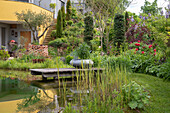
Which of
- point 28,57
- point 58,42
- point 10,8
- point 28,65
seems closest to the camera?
point 28,65

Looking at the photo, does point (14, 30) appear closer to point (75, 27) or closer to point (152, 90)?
point (75, 27)

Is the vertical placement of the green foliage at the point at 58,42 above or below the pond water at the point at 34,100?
above

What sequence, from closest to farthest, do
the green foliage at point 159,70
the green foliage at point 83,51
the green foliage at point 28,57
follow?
1. the green foliage at point 159,70
2. the green foliage at point 83,51
3. the green foliage at point 28,57

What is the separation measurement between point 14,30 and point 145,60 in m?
12.5

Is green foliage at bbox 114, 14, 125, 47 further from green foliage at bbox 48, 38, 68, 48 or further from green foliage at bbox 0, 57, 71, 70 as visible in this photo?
green foliage at bbox 48, 38, 68, 48

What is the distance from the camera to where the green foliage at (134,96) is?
10.5 feet

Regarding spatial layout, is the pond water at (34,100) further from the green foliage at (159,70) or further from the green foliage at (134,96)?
the green foliage at (159,70)

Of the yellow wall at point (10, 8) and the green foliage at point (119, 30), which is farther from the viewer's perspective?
the yellow wall at point (10, 8)

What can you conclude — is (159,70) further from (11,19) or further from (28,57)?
(11,19)

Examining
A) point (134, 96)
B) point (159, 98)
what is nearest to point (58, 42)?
point (159, 98)

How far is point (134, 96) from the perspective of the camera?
326cm

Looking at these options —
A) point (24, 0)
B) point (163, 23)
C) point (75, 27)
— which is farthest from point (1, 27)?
point (163, 23)

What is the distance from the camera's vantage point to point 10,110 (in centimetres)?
339

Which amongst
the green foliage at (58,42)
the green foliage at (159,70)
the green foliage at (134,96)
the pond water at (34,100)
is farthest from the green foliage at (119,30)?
the green foliage at (134,96)
